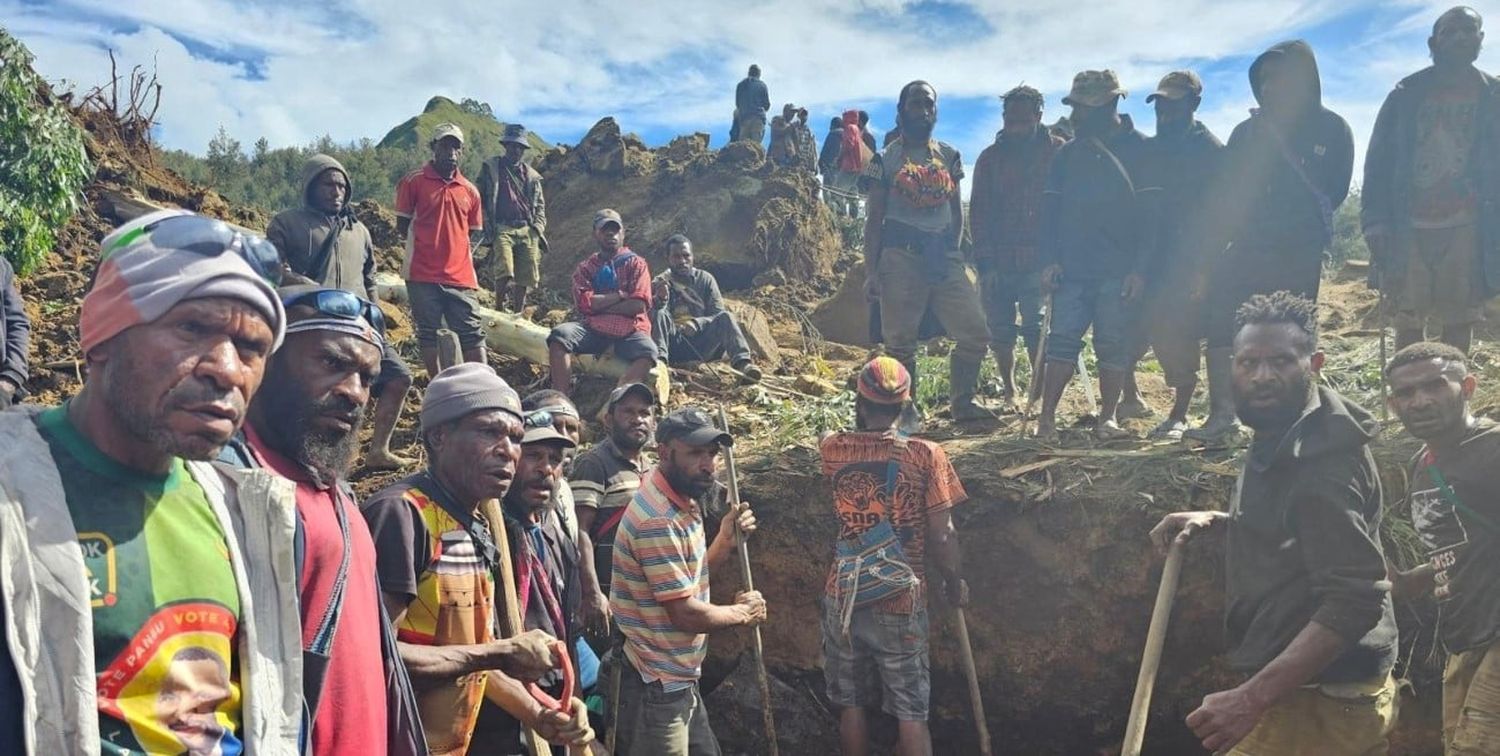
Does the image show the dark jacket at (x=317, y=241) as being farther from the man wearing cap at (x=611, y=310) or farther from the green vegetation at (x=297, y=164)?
the green vegetation at (x=297, y=164)

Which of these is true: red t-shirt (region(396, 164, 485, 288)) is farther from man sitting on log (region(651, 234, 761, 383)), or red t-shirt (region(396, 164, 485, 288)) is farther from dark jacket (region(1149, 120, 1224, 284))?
dark jacket (region(1149, 120, 1224, 284))

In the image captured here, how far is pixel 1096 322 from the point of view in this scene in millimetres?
5871

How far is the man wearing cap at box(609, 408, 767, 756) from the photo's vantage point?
3.85m

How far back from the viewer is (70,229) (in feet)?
40.3

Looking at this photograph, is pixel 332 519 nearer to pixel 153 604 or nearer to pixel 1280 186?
pixel 153 604

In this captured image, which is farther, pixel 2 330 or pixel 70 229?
pixel 70 229

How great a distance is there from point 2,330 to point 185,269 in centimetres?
371

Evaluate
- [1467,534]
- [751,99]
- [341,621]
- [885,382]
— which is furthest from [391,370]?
[751,99]

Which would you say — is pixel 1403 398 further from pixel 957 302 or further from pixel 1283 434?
pixel 957 302

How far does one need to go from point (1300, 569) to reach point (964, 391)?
12.3 feet

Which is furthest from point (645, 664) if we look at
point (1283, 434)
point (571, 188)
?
point (571, 188)

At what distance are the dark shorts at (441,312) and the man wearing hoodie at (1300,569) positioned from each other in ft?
18.0

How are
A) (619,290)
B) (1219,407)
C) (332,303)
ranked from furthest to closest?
(619,290), (1219,407), (332,303)

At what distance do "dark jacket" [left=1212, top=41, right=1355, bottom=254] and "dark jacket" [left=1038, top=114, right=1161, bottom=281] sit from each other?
0.52 metres
